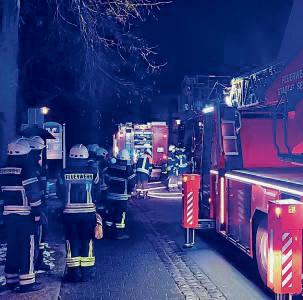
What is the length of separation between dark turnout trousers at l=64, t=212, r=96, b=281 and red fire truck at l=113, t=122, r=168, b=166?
57.7 feet

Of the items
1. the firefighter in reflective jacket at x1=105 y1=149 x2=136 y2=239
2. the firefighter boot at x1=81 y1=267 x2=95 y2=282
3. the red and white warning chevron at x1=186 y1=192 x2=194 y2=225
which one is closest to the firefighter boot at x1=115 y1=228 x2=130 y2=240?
the firefighter in reflective jacket at x1=105 y1=149 x2=136 y2=239

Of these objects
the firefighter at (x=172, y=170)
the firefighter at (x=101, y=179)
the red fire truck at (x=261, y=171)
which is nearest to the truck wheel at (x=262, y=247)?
the red fire truck at (x=261, y=171)

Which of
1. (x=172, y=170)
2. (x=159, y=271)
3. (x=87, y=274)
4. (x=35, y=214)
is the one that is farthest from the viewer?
(x=172, y=170)

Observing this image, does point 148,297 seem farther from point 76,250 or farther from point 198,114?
point 198,114

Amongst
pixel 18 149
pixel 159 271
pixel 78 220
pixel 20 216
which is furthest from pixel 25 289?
pixel 159 271

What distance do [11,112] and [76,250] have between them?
3153mm

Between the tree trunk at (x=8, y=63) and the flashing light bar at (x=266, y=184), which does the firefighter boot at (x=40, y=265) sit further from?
the flashing light bar at (x=266, y=184)

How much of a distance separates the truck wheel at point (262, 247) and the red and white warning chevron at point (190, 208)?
209cm

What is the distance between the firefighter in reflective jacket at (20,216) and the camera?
5.46 meters

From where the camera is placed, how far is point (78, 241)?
19.6 ft

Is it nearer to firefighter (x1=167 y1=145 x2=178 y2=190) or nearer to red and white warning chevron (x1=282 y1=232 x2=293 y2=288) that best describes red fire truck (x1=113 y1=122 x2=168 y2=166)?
firefighter (x1=167 y1=145 x2=178 y2=190)

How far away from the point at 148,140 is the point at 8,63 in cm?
1658

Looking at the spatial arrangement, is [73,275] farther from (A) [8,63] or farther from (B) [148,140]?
(B) [148,140]

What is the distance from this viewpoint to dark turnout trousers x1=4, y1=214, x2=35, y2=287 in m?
5.46
